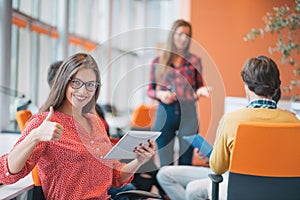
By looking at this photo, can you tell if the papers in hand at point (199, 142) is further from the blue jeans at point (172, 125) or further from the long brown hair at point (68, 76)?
the long brown hair at point (68, 76)

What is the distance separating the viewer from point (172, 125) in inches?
72.7

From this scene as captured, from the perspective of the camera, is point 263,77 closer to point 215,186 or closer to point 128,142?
point 215,186

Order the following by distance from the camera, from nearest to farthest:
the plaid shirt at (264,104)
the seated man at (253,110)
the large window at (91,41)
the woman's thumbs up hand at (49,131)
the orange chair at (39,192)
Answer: the woman's thumbs up hand at (49,131) < the large window at (91,41) < the orange chair at (39,192) < the seated man at (253,110) < the plaid shirt at (264,104)

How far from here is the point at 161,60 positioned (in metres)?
1.76

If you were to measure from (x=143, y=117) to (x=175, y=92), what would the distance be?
0.20m

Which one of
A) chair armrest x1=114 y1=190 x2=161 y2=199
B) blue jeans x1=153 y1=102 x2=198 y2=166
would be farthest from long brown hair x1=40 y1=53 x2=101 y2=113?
chair armrest x1=114 y1=190 x2=161 y2=199

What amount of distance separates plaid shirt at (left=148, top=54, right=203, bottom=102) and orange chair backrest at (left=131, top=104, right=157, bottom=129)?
0.32 feet

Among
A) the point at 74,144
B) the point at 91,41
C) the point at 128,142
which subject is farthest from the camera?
the point at 91,41

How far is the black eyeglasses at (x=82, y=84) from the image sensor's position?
1.60 metres

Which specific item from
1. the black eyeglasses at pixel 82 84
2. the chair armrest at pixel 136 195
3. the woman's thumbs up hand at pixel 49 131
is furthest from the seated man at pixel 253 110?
the woman's thumbs up hand at pixel 49 131

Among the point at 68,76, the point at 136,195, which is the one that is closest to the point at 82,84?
the point at 68,76

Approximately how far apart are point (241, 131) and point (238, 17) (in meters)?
3.38

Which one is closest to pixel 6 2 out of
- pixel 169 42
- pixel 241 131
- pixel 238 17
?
pixel 169 42

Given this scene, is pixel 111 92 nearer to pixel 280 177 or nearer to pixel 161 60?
pixel 161 60
